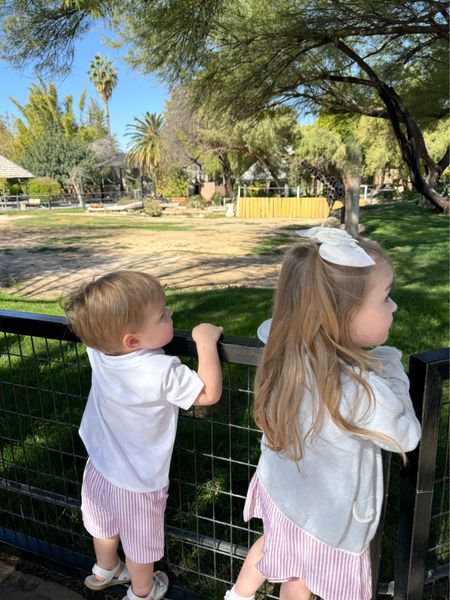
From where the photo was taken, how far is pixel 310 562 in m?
1.36

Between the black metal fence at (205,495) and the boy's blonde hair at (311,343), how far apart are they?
0.41 feet

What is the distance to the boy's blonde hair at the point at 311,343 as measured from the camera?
1211mm

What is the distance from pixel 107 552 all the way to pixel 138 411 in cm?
64

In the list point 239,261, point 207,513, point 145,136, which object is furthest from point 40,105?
point 207,513

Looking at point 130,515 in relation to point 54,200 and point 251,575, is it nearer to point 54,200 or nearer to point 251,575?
point 251,575

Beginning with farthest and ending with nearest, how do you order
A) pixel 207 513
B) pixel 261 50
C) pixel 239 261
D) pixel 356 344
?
pixel 239 261, pixel 261 50, pixel 207 513, pixel 356 344

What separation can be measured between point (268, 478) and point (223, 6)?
5507 millimetres

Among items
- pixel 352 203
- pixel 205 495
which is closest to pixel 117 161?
pixel 352 203

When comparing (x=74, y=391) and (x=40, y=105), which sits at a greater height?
(x=40, y=105)

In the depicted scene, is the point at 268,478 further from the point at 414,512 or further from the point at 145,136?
the point at 145,136

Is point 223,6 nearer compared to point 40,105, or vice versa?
point 223,6

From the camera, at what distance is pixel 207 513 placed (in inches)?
94.3

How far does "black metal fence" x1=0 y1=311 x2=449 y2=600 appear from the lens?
1.35 metres

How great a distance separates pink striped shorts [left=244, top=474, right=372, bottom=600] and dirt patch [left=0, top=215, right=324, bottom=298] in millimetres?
5640
